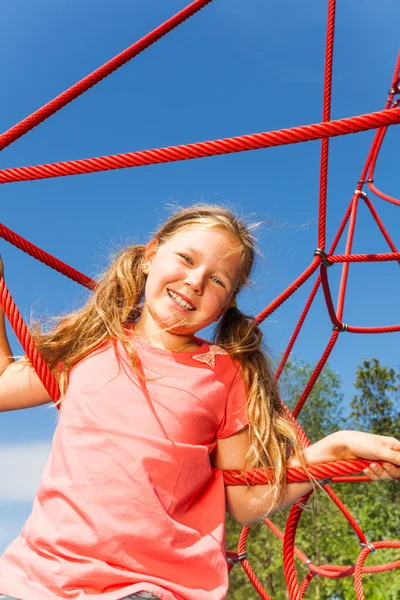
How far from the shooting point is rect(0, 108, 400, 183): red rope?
95 cm

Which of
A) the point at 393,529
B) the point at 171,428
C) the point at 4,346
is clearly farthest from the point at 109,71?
the point at 393,529

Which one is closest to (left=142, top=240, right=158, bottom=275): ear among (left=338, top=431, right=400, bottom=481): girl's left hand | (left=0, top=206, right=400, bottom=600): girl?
(left=0, top=206, right=400, bottom=600): girl

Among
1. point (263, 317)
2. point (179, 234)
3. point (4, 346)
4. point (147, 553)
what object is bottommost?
point (147, 553)

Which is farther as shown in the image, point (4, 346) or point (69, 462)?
point (4, 346)

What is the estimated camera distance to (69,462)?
111 cm

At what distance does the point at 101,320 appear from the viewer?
1364 millimetres

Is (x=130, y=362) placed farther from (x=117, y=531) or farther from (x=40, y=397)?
(x=117, y=531)

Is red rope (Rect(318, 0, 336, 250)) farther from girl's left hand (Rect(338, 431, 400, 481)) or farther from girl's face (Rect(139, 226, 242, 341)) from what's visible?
girl's left hand (Rect(338, 431, 400, 481))

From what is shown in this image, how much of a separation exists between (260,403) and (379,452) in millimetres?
264

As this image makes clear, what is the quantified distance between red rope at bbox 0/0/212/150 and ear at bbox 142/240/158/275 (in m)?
0.32

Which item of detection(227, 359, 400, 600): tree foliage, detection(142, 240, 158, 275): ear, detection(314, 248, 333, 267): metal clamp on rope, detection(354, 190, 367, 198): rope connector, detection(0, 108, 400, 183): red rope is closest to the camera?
detection(0, 108, 400, 183): red rope

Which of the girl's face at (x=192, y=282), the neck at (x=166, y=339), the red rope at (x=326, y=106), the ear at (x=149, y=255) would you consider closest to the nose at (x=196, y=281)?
the girl's face at (x=192, y=282)

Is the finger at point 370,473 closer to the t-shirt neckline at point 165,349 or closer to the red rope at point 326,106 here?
the t-shirt neckline at point 165,349

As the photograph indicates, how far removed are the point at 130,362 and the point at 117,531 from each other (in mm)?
303
